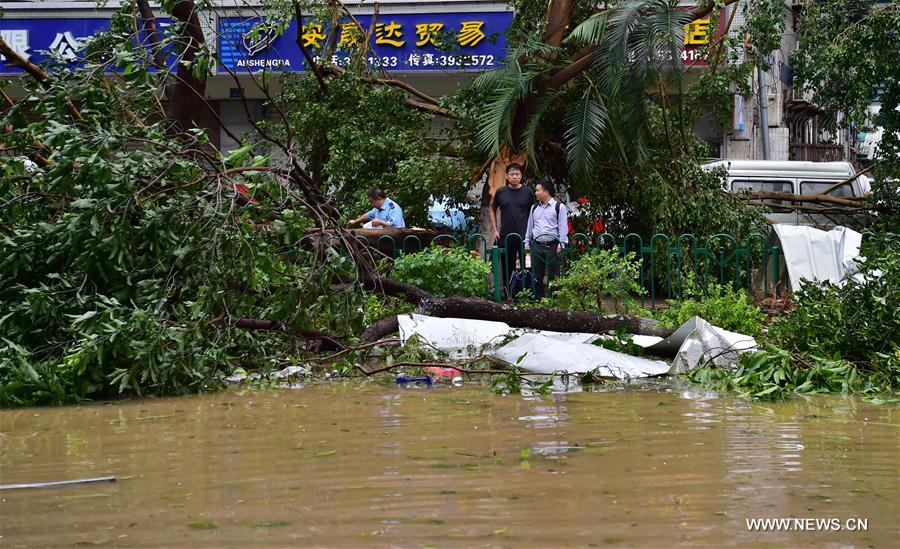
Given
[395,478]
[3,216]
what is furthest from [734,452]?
[3,216]

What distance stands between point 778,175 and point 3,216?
41.5ft

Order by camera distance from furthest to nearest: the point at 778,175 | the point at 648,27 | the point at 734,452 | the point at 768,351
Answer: the point at 778,175, the point at 648,27, the point at 768,351, the point at 734,452

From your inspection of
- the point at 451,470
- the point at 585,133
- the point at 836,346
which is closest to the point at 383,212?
the point at 585,133

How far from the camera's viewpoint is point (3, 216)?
837cm

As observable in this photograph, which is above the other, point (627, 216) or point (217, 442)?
point (627, 216)

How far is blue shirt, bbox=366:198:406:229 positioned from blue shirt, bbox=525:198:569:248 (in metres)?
1.95

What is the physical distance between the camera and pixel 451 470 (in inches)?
191

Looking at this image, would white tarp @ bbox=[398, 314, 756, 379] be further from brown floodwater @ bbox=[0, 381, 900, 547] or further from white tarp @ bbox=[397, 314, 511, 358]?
brown floodwater @ bbox=[0, 381, 900, 547]

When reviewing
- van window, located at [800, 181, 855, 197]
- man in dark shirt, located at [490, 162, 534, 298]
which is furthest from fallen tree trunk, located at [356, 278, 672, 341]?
van window, located at [800, 181, 855, 197]

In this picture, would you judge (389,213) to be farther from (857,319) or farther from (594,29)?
(857,319)

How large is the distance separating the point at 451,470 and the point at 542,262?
23.4 ft

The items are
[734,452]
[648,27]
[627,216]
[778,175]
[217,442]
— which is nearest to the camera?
[734,452]

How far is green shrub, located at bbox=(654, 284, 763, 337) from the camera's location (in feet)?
32.3

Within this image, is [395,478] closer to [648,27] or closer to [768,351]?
[768,351]
